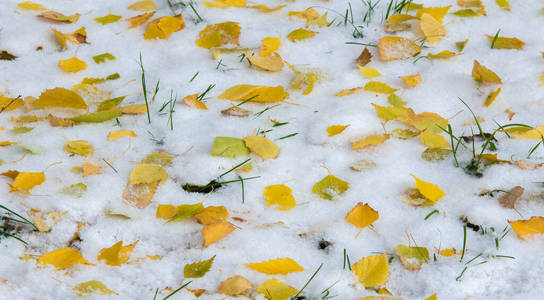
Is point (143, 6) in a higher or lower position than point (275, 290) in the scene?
higher

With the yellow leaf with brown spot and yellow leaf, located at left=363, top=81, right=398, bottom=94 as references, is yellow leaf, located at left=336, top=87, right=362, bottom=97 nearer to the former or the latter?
yellow leaf, located at left=363, top=81, right=398, bottom=94

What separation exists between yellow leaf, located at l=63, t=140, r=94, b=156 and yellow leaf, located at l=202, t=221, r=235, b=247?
0.51 meters

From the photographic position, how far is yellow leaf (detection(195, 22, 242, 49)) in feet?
6.86

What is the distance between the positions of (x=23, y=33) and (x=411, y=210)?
177cm

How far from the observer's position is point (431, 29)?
211 cm

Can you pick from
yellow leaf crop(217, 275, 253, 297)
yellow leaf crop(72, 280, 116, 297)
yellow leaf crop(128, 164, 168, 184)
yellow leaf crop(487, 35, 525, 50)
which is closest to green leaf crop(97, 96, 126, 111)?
yellow leaf crop(128, 164, 168, 184)

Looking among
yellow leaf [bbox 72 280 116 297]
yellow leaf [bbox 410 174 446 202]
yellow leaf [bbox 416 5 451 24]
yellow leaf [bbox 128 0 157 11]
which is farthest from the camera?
yellow leaf [bbox 128 0 157 11]

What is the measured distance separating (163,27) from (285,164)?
955mm

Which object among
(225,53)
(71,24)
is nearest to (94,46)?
(71,24)

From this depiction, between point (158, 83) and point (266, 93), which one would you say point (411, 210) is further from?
point (158, 83)

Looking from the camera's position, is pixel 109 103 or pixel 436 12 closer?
pixel 109 103

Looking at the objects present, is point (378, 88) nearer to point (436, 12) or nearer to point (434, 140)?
point (434, 140)

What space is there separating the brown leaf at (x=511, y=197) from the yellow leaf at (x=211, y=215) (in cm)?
82

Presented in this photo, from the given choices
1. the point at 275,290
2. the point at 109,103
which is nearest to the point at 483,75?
the point at 275,290
